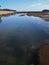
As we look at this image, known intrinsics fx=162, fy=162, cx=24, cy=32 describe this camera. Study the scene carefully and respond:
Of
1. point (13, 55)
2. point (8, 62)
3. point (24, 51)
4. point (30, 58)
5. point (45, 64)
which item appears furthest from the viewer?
point (24, 51)

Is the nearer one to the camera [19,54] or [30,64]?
[30,64]

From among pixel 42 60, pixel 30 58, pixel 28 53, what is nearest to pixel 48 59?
pixel 42 60

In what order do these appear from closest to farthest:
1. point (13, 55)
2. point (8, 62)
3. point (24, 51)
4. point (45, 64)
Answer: point (45, 64) < point (8, 62) < point (13, 55) < point (24, 51)

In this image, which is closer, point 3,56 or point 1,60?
point 1,60

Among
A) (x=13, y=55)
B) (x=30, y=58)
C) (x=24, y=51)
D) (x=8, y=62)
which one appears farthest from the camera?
(x=24, y=51)

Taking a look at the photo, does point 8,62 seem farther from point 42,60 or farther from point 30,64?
point 42,60

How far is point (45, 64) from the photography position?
14312 millimetres

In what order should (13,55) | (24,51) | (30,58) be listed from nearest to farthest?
(30,58)
(13,55)
(24,51)

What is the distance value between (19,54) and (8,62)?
274 centimetres

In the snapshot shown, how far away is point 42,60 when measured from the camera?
15.3 metres

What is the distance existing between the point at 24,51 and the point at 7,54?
7.05 feet

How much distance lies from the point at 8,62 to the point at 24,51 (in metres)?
3.99

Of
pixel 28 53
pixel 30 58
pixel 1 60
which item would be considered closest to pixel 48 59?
pixel 30 58

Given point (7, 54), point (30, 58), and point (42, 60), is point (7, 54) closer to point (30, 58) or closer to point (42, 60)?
point (30, 58)
